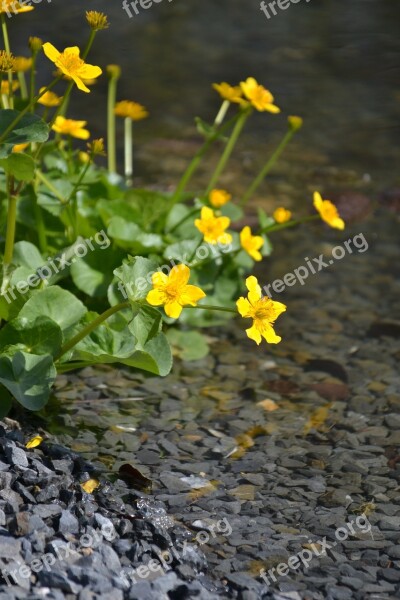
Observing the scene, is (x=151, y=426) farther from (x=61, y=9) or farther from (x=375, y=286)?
(x=61, y=9)

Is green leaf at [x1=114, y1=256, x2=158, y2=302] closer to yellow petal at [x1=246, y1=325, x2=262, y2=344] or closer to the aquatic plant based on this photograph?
the aquatic plant

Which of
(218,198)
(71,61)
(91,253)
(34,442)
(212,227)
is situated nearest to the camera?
(71,61)

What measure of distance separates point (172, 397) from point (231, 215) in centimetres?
66

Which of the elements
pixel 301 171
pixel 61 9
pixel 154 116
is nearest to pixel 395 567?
pixel 301 171

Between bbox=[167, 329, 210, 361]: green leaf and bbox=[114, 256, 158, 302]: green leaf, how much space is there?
0.74 meters

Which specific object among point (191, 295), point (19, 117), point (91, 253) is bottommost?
point (91, 253)

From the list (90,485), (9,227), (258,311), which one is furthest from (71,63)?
(90,485)

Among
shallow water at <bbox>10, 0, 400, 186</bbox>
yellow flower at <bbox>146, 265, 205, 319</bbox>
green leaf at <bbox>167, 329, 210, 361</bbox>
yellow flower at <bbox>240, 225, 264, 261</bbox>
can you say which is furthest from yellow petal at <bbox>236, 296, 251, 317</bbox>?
shallow water at <bbox>10, 0, 400, 186</bbox>

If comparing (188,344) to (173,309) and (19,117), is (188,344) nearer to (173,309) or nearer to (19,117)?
(173,309)

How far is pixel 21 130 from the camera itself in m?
1.88

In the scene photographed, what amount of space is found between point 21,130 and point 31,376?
484 millimetres

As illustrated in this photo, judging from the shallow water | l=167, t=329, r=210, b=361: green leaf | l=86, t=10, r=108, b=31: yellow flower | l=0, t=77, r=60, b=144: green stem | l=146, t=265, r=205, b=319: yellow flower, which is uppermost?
l=86, t=10, r=108, b=31: yellow flower

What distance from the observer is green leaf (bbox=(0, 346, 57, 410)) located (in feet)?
6.20

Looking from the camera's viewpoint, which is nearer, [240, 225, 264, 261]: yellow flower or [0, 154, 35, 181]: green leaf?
[0, 154, 35, 181]: green leaf
